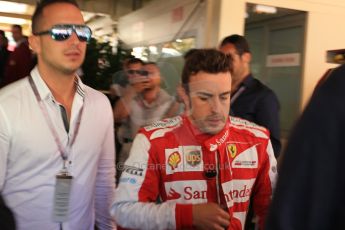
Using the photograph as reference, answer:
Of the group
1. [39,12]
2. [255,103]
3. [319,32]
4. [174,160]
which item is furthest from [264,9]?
[174,160]

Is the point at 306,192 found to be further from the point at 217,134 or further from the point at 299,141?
the point at 217,134

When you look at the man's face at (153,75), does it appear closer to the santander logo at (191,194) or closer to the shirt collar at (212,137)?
the shirt collar at (212,137)

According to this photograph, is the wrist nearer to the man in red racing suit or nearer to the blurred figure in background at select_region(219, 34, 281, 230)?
the man in red racing suit

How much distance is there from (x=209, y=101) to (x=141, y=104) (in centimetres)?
82

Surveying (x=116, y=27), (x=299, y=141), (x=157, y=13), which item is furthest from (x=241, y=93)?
(x=116, y=27)

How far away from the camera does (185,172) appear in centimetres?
156

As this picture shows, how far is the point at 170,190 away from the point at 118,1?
22.4 feet

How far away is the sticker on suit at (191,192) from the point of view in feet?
5.08

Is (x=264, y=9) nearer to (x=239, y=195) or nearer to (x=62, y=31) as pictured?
(x=62, y=31)

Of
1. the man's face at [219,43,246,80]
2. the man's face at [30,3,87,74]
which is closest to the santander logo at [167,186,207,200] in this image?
the man's face at [30,3,87,74]

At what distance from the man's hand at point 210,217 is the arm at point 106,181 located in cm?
84

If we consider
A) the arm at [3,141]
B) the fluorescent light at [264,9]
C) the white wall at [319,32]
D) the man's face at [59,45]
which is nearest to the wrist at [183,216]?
the arm at [3,141]

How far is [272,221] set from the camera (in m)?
0.83

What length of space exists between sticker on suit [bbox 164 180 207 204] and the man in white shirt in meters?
0.54
